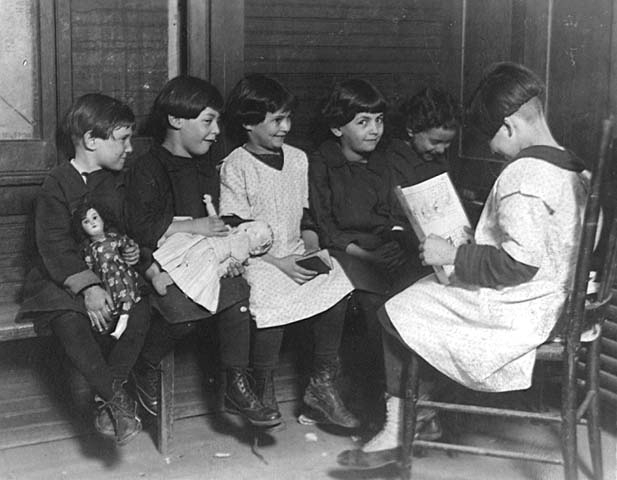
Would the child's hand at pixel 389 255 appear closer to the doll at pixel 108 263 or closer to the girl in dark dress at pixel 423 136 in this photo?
the girl in dark dress at pixel 423 136

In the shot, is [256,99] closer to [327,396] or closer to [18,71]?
[18,71]

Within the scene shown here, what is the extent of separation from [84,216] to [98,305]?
0.94 feet

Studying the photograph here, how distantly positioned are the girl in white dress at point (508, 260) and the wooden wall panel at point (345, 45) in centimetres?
99

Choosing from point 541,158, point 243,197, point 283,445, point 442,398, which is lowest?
point 283,445

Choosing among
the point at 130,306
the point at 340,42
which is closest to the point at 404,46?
the point at 340,42

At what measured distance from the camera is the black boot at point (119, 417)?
2906 millimetres

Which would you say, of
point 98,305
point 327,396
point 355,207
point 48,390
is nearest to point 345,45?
point 355,207

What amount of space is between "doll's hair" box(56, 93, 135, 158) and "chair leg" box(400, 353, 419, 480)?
121 cm

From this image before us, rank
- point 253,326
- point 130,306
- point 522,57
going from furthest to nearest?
point 522,57 < point 253,326 < point 130,306

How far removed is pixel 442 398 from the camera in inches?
126

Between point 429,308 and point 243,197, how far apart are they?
0.89 metres

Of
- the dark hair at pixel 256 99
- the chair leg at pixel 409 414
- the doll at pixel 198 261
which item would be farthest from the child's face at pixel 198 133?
the chair leg at pixel 409 414

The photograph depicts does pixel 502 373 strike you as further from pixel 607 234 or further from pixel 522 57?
pixel 522 57

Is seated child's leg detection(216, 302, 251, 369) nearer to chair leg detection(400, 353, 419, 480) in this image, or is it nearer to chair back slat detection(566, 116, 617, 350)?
chair leg detection(400, 353, 419, 480)
